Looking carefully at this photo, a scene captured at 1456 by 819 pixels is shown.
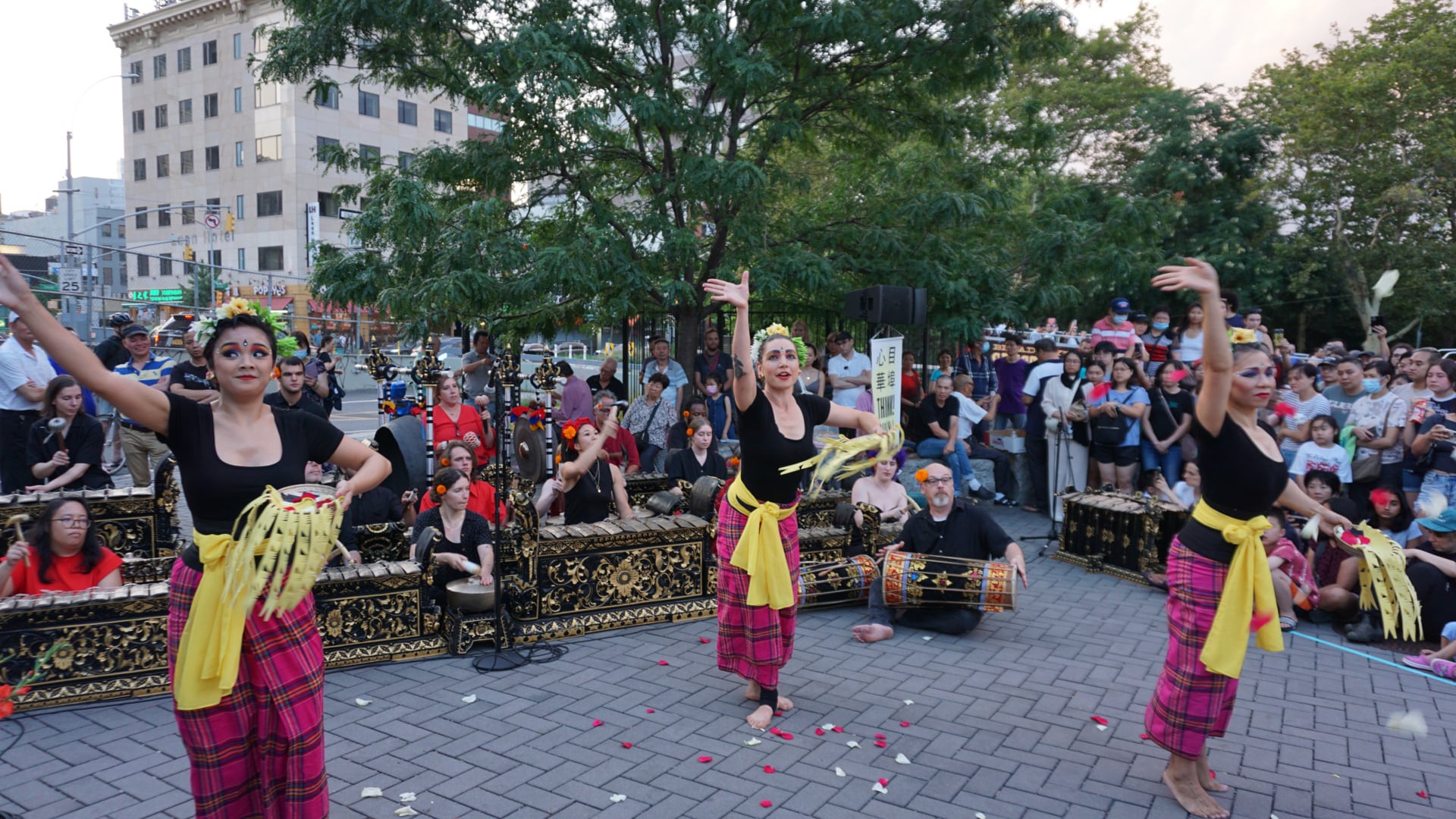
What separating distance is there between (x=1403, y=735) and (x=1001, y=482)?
6753 millimetres

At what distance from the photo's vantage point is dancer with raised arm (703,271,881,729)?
16.0 ft

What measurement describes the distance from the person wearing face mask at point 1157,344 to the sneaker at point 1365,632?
14.4 ft

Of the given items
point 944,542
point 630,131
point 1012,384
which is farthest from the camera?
point 1012,384

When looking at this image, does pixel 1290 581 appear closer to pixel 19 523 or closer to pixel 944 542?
pixel 944 542

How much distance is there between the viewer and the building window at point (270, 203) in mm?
41125

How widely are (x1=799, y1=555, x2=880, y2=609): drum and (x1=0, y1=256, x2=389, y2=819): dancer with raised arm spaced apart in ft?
14.2

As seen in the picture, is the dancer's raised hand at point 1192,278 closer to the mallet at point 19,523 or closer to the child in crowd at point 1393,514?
the child in crowd at point 1393,514

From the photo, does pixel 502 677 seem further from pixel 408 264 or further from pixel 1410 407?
pixel 1410 407

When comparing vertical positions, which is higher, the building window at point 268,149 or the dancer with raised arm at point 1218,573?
the building window at point 268,149

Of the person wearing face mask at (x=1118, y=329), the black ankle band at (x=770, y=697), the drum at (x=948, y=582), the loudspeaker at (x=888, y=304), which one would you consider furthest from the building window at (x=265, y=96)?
the black ankle band at (x=770, y=697)

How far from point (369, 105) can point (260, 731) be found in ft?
142

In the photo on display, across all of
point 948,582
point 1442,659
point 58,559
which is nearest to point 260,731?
point 58,559

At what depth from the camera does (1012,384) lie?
477 inches

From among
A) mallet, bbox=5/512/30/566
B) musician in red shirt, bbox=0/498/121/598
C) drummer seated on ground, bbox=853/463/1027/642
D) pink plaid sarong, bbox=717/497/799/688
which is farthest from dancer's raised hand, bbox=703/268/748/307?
mallet, bbox=5/512/30/566
